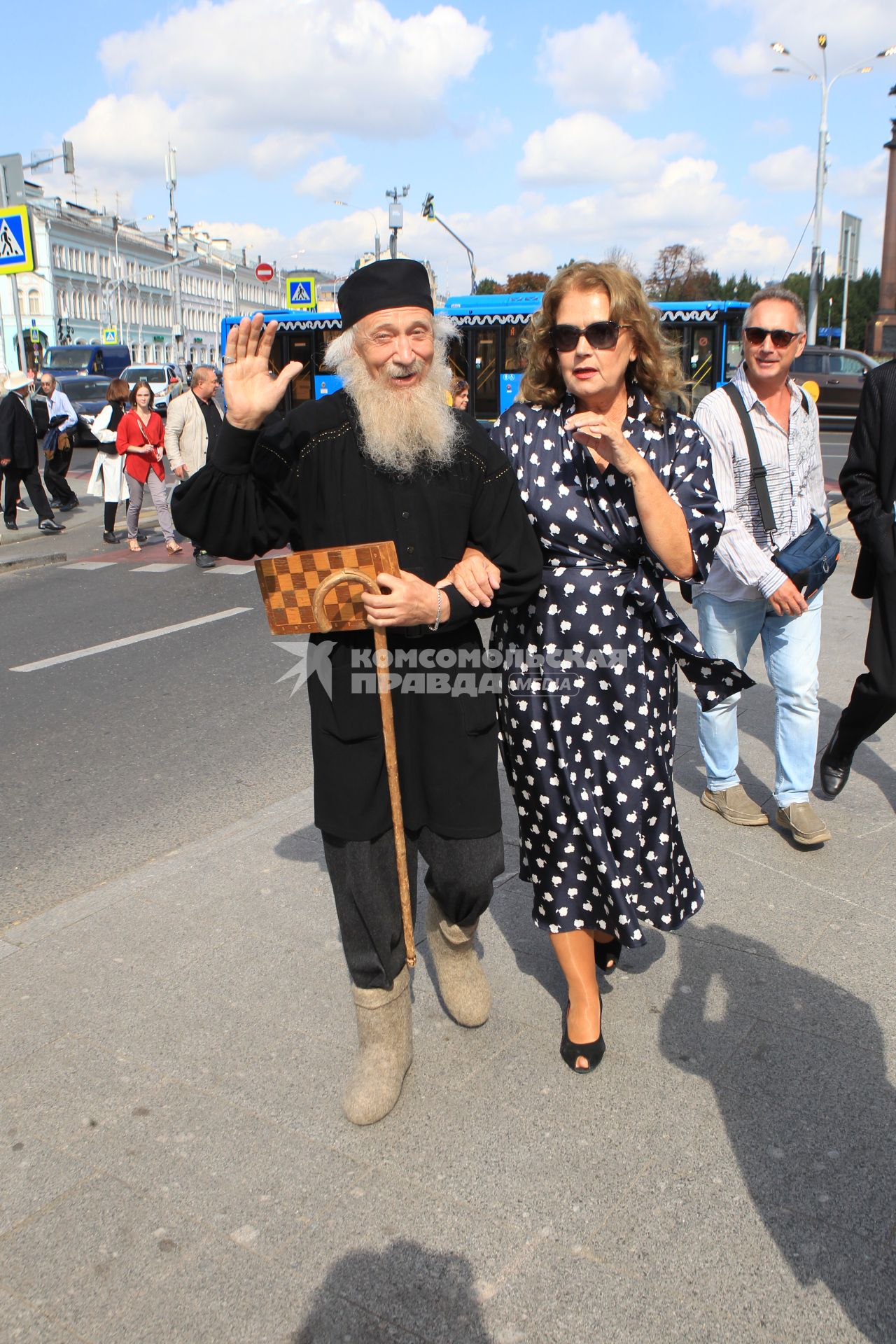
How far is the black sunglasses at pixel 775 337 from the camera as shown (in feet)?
12.8

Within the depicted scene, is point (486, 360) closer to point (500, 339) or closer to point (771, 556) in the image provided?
point (500, 339)

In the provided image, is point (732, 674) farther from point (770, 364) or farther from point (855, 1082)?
point (770, 364)

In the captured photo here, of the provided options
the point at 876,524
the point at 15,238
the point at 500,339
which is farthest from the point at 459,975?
the point at 500,339

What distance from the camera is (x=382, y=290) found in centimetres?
245

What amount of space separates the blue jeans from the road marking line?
4773mm

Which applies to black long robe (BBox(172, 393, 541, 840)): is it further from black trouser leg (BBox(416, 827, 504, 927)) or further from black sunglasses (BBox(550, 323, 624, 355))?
black sunglasses (BBox(550, 323, 624, 355))

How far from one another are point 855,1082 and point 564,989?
2.69 ft

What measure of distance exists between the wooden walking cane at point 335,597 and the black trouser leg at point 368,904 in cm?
8

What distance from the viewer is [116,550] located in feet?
42.5

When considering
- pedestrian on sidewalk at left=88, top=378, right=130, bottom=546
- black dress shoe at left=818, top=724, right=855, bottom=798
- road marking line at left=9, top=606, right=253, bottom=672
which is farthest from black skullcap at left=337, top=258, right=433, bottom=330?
pedestrian on sidewalk at left=88, top=378, right=130, bottom=546

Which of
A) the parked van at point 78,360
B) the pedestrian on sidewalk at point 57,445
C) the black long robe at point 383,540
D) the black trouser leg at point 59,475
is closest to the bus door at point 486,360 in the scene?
the pedestrian on sidewalk at point 57,445

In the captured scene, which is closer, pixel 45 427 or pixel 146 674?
pixel 146 674

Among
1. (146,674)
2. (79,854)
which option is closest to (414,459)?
(79,854)

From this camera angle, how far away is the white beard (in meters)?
2.44
